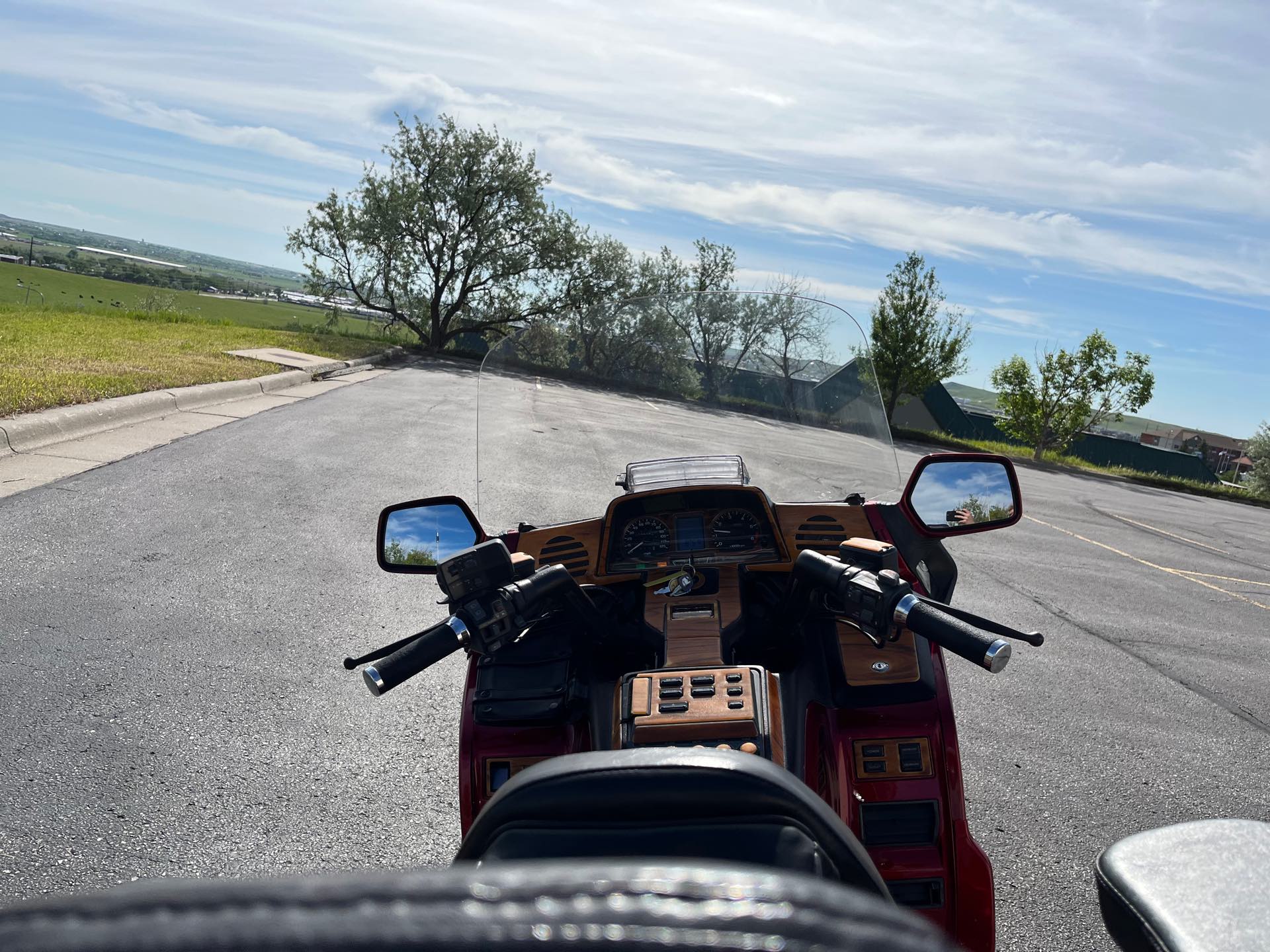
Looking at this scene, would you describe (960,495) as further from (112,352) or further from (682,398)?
(112,352)

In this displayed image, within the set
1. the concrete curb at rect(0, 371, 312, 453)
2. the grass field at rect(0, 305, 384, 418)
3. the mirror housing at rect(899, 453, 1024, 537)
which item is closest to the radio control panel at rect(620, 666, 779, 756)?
the mirror housing at rect(899, 453, 1024, 537)

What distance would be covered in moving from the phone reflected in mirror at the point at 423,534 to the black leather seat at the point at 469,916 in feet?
6.62

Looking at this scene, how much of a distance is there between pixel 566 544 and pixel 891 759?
1046mm

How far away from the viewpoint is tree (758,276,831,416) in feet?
9.68

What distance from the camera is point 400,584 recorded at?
6.26 metres

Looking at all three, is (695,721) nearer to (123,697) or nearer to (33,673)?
(123,697)

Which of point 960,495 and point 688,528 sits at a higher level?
point 960,495

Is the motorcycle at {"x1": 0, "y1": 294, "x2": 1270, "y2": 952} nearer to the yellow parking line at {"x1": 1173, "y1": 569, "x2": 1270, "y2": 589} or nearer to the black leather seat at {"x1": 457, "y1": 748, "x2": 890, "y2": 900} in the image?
the black leather seat at {"x1": 457, "y1": 748, "x2": 890, "y2": 900}

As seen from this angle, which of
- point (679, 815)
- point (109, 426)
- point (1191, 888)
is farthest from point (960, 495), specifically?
point (109, 426)

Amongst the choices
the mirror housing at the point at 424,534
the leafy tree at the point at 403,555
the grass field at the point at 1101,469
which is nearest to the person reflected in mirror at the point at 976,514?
the mirror housing at the point at 424,534

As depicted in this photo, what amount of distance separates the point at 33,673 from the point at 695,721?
378 centimetres

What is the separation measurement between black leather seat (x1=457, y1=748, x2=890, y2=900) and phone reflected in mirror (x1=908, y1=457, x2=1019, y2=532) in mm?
1807

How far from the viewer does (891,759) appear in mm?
2395

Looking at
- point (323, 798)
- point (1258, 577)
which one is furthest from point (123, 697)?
point (1258, 577)
